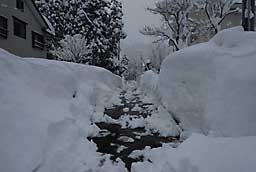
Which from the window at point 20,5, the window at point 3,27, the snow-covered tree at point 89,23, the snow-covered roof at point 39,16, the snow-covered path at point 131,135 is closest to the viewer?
the snow-covered path at point 131,135

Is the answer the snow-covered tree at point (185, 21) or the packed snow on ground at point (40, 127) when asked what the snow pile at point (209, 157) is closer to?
the packed snow on ground at point (40, 127)

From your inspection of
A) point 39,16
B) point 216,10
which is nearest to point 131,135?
point 39,16

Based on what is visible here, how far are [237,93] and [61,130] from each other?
2.65 meters

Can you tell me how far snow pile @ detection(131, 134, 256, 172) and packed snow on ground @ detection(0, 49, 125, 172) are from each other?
2.04ft

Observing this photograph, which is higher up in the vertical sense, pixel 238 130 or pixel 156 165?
pixel 238 130

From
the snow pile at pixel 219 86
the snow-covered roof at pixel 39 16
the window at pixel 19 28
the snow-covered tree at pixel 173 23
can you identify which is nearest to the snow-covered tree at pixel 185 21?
the snow-covered tree at pixel 173 23

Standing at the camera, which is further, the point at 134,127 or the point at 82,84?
the point at 82,84

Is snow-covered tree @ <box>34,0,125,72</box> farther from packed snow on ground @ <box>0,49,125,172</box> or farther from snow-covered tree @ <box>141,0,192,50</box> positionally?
packed snow on ground @ <box>0,49,125,172</box>

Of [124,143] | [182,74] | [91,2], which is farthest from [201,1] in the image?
[124,143]

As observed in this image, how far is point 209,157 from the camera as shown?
2.36m

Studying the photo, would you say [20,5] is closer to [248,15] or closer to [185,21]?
[185,21]

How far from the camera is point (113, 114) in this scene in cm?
698

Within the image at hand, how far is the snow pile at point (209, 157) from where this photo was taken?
216 cm

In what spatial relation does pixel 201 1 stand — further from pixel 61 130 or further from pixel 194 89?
pixel 61 130
